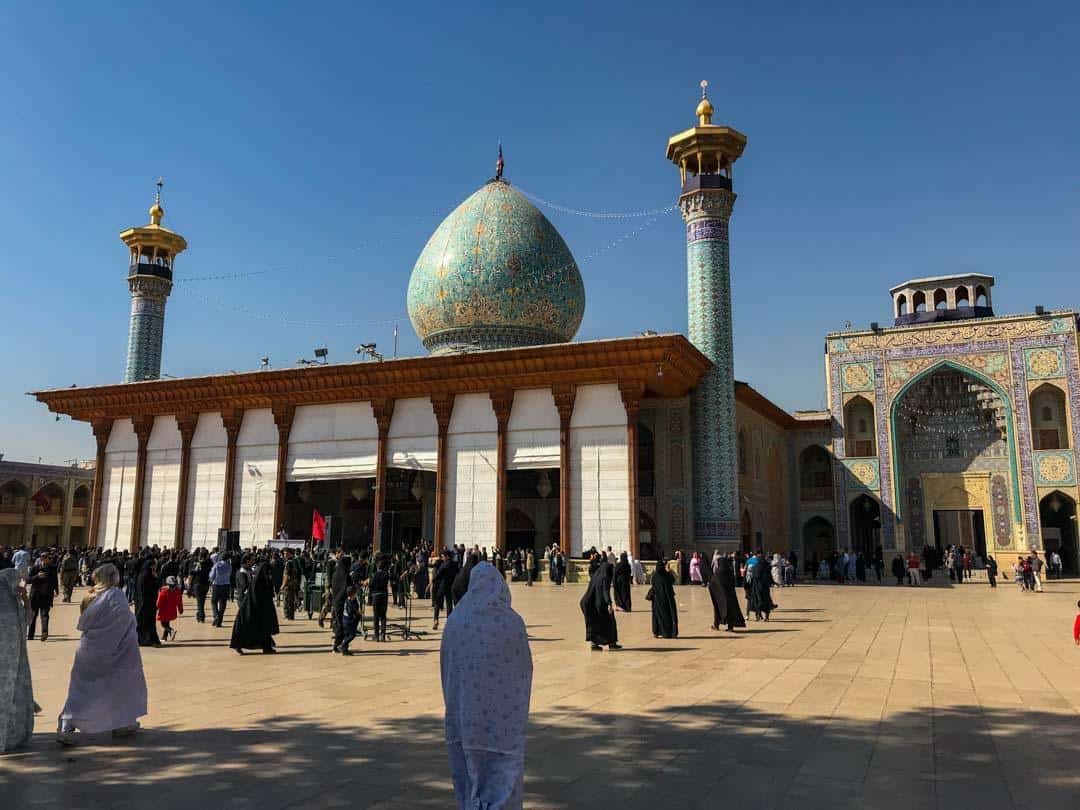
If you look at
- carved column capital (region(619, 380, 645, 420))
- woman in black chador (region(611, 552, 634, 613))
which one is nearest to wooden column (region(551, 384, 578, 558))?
carved column capital (region(619, 380, 645, 420))

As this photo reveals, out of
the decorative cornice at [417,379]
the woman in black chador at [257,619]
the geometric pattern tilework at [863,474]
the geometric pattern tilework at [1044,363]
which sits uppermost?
the geometric pattern tilework at [1044,363]

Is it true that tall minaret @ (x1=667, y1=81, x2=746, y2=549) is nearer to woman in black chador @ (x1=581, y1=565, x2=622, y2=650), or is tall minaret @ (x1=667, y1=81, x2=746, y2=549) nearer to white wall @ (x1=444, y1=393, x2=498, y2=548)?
white wall @ (x1=444, y1=393, x2=498, y2=548)

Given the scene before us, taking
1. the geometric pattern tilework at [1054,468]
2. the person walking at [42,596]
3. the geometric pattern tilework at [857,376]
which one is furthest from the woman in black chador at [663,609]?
the geometric pattern tilework at [1054,468]

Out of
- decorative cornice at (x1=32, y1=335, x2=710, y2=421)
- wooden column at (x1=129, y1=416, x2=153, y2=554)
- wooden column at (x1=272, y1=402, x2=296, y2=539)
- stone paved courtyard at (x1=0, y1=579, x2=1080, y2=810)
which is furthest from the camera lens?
wooden column at (x1=129, y1=416, x2=153, y2=554)

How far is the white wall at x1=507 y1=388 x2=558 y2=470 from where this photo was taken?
2139 centimetres

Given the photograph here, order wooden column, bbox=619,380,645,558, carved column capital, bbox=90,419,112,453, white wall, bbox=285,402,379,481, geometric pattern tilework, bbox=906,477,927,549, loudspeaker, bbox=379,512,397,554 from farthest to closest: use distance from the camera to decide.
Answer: geometric pattern tilework, bbox=906,477,927,549 → carved column capital, bbox=90,419,112,453 → white wall, bbox=285,402,379,481 → wooden column, bbox=619,380,645,558 → loudspeaker, bbox=379,512,397,554

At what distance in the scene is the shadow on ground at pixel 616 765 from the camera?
3.98 metres

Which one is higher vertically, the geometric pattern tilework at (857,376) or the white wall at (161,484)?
the geometric pattern tilework at (857,376)

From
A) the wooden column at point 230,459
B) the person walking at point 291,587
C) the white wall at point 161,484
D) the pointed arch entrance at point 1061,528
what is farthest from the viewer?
the pointed arch entrance at point 1061,528

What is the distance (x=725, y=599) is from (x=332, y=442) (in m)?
15.8

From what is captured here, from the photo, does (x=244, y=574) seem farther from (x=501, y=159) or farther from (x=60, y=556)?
(x=501, y=159)

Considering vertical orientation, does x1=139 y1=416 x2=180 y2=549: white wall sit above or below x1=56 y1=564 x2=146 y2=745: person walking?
above

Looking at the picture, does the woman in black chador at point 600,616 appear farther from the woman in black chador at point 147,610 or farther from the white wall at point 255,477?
the white wall at point 255,477

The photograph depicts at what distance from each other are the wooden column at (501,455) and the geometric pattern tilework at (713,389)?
17.0ft
